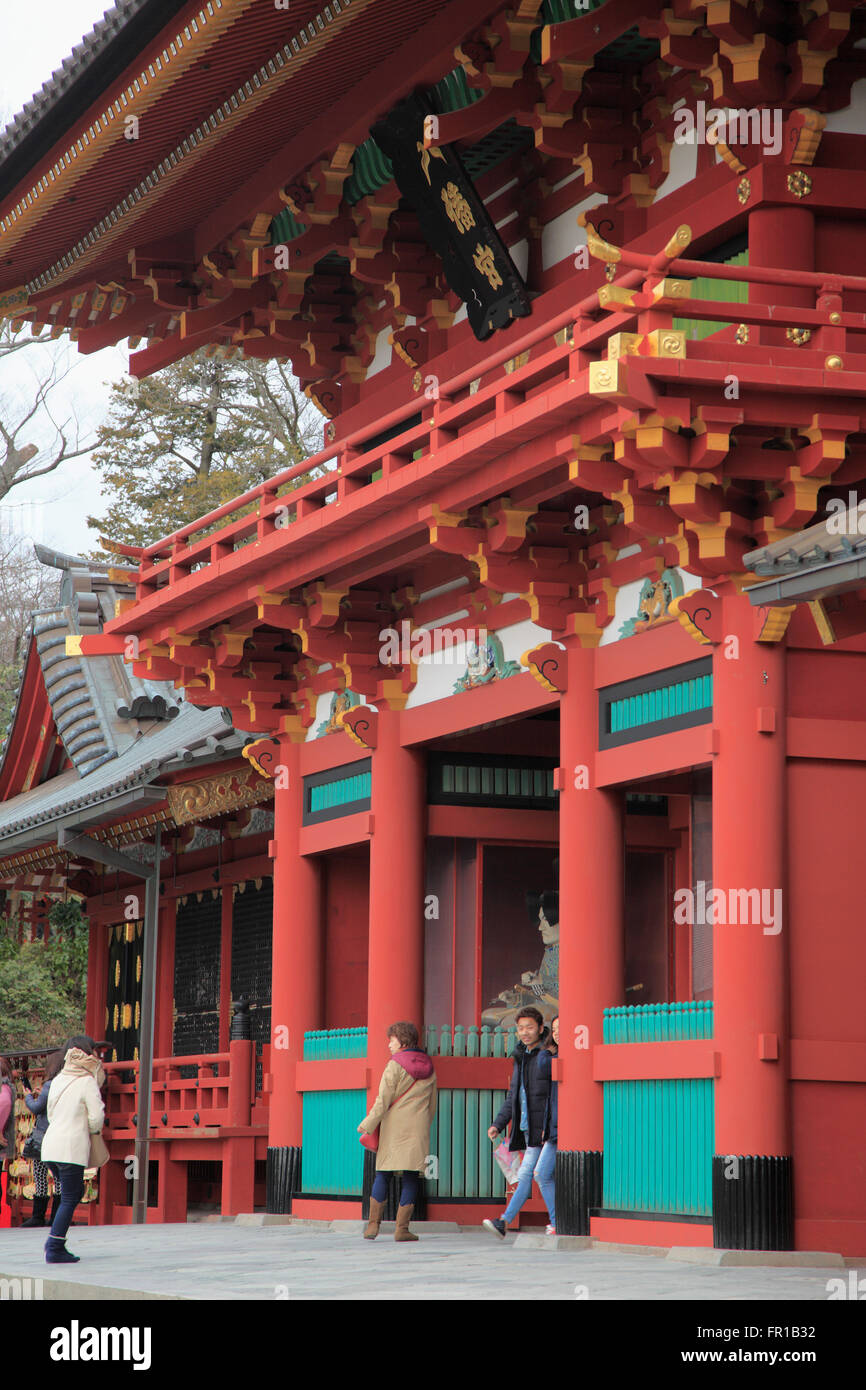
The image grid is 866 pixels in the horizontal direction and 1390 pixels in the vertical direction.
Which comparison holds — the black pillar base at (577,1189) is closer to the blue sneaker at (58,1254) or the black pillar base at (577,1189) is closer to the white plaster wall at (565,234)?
the blue sneaker at (58,1254)

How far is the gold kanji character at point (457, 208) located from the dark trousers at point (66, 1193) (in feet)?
22.8

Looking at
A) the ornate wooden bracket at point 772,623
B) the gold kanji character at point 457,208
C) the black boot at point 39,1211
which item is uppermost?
the gold kanji character at point 457,208

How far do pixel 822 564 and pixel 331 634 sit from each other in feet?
22.4

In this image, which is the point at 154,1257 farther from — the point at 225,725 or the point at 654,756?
the point at 225,725

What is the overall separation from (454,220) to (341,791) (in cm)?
498

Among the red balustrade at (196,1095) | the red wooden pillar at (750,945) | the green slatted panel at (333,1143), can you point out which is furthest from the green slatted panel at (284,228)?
the red balustrade at (196,1095)

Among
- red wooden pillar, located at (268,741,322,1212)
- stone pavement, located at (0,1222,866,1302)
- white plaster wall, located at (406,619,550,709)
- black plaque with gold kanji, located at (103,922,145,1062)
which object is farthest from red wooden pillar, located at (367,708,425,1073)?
black plaque with gold kanji, located at (103,922,145,1062)

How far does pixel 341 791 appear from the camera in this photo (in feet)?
53.5

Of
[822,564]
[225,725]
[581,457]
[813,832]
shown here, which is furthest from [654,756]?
[225,725]

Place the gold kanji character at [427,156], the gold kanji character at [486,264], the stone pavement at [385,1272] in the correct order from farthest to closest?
1. the gold kanji character at [486,264]
2. the gold kanji character at [427,156]
3. the stone pavement at [385,1272]

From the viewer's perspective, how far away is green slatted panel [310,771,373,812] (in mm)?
15922

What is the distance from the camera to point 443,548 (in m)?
12.8

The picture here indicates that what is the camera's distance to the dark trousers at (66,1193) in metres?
12.0

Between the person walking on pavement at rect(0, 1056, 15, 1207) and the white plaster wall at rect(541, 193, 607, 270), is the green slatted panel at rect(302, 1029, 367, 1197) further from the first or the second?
the white plaster wall at rect(541, 193, 607, 270)
